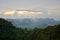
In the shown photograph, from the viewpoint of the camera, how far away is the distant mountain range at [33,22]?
17.3ft

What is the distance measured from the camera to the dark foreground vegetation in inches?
184

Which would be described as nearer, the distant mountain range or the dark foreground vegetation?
the dark foreground vegetation

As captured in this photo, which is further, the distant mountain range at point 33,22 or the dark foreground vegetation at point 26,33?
the distant mountain range at point 33,22

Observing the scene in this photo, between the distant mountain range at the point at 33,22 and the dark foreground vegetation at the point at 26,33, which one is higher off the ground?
the distant mountain range at the point at 33,22

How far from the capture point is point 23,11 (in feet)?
18.2

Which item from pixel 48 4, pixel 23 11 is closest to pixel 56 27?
pixel 48 4

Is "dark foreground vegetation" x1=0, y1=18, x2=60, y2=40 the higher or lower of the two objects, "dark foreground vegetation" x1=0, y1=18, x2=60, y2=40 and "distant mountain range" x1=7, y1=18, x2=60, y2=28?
Answer: the lower

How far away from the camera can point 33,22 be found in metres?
5.44

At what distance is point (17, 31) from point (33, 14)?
0.78 metres

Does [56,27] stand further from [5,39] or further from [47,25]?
[5,39]

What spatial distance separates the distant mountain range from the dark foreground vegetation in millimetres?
142

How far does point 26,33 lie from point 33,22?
43 cm

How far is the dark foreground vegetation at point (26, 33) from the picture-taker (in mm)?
4664

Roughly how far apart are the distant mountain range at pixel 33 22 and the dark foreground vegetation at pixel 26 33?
14 cm
